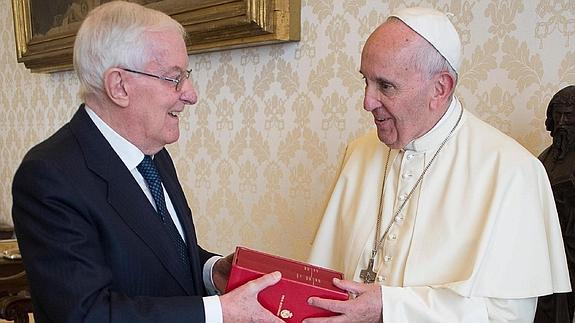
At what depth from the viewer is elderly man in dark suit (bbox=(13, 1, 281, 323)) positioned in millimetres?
1313

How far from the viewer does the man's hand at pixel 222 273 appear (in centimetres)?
181

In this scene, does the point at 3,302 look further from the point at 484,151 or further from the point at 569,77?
the point at 569,77

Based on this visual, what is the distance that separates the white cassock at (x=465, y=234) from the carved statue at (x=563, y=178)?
0.06 m

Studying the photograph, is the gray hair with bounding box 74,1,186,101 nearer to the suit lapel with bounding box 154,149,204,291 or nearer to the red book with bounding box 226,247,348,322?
the suit lapel with bounding box 154,149,204,291

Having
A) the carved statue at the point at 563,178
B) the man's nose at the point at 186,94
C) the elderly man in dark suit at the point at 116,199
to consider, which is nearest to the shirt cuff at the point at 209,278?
the elderly man in dark suit at the point at 116,199

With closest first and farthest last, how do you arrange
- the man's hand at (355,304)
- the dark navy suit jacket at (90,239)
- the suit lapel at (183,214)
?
the dark navy suit jacket at (90,239) → the man's hand at (355,304) → the suit lapel at (183,214)

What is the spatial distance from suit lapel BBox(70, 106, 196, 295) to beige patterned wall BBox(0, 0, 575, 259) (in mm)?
1108

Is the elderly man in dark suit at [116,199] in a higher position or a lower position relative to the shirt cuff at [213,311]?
higher

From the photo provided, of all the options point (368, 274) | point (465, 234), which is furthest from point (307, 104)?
point (465, 234)

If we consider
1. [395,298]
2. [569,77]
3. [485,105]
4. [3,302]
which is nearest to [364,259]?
[395,298]

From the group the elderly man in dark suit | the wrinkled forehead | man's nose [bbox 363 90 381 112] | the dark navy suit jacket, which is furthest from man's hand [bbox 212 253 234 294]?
the wrinkled forehead

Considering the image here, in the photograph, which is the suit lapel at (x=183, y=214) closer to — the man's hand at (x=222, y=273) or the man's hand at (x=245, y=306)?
the man's hand at (x=222, y=273)

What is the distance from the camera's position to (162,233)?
1518mm

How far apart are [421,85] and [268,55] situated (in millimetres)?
1251
